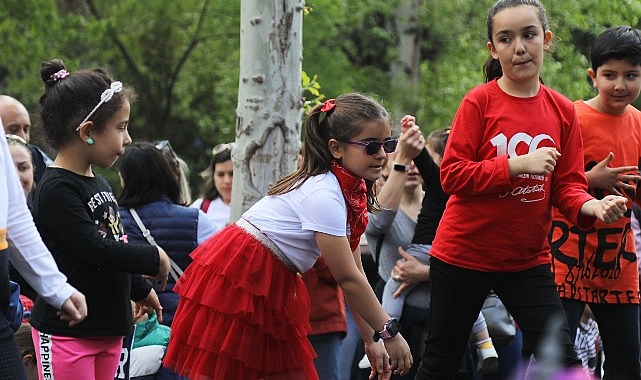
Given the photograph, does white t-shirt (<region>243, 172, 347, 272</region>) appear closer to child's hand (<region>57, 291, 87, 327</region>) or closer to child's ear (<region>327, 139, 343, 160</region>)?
child's ear (<region>327, 139, 343, 160</region>)

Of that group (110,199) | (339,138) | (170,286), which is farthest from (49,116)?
(170,286)

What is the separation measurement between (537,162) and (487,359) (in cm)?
239

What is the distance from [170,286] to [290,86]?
146 cm

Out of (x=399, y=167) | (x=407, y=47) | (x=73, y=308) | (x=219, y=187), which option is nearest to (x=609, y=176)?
(x=399, y=167)

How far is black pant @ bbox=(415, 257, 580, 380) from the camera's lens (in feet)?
15.9

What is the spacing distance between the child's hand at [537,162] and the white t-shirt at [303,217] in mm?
822

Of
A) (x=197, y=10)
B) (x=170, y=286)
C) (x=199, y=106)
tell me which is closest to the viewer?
(x=170, y=286)

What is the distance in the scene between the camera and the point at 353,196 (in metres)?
4.58

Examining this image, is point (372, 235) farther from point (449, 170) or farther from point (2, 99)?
point (2, 99)

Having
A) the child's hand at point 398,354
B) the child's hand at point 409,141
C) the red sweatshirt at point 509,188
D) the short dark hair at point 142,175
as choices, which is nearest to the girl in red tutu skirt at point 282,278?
the child's hand at point 398,354

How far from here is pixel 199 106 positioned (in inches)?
891

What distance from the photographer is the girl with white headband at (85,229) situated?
448cm

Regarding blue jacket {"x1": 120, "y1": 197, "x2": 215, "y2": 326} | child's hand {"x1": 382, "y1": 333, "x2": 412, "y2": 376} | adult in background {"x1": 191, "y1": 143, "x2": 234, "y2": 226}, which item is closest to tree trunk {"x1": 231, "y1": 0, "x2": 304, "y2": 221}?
blue jacket {"x1": 120, "y1": 197, "x2": 215, "y2": 326}

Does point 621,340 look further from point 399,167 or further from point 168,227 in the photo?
point 168,227
